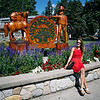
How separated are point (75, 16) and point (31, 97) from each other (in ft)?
99.6

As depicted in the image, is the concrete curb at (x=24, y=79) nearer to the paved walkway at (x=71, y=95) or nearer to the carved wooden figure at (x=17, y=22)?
the paved walkway at (x=71, y=95)

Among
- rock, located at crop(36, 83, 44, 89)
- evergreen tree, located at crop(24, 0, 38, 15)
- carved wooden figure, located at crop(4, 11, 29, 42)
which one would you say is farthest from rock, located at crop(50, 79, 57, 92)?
evergreen tree, located at crop(24, 0, 38, 15)

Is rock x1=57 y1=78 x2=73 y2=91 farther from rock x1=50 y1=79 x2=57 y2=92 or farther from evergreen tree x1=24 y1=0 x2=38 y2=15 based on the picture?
evergreen tree x1=24 y1=0 x2=38 y2=15

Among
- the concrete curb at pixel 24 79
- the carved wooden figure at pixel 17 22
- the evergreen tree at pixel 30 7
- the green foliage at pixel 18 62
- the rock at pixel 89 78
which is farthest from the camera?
the evergreen tree at pixel 30 7

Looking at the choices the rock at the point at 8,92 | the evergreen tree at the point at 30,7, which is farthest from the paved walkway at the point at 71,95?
the evergreen tree at the point at 30,7

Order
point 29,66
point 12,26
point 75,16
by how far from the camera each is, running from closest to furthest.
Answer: point 29,66 → point 12,26 → point 75,16

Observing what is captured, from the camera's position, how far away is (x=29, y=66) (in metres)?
3.26

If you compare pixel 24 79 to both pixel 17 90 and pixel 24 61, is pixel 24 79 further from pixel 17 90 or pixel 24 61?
pixel 24 61

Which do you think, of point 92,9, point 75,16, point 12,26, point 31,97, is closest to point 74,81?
point 31,97

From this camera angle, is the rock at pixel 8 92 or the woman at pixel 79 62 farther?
the woman at pixel 79 62

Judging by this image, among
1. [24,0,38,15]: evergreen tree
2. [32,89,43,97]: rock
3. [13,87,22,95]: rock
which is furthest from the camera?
[24,0,38,15]: evergreen tree

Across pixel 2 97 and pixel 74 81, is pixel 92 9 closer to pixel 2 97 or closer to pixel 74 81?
pixel 74 81

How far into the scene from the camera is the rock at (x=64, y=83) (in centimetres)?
301

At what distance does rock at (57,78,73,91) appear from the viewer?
119 inches
